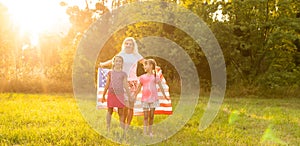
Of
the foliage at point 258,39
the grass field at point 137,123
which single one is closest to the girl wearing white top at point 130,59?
the grass field at point 137,123

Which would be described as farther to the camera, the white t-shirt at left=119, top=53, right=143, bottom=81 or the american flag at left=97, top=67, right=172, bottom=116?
the american flag at left=97, top=67, right=172, bottom=116

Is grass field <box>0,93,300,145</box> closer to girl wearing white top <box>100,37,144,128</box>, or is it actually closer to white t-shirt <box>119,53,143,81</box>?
Answer: girl wearing white top <box>100,37,144,128</box>

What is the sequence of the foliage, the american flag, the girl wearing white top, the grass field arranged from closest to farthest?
the grass field
the girl wearing white top
the american flag
the foliage

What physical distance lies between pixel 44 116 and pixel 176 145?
4.01 meters

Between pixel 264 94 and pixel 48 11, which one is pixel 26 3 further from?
pixel 264 94

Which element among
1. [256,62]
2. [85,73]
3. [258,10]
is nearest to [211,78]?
[256,62]

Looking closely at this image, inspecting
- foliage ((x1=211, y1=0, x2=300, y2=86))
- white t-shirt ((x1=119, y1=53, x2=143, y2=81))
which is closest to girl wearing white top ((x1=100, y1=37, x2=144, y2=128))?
white t-shirt ((x1=119, y1=53, x2=143, y2=81))

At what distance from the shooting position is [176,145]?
21.7ft

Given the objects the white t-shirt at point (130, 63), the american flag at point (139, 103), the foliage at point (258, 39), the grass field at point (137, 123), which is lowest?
the grass field at point (137, 123)

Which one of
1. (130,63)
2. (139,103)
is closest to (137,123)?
(139,103)

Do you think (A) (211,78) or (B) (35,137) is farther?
(A) (211,78)

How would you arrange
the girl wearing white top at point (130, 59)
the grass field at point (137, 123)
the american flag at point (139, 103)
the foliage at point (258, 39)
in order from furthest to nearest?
the foliage at point (258, 39) → the american flag at point (139, 103) → the girl wearing white top at point (130, 59) → the grass field at point (137, 123)

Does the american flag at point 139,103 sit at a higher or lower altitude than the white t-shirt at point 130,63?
lower

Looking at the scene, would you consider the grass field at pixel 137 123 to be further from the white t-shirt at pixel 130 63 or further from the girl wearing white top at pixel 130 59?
the white t-shirt at pixel 130 63
